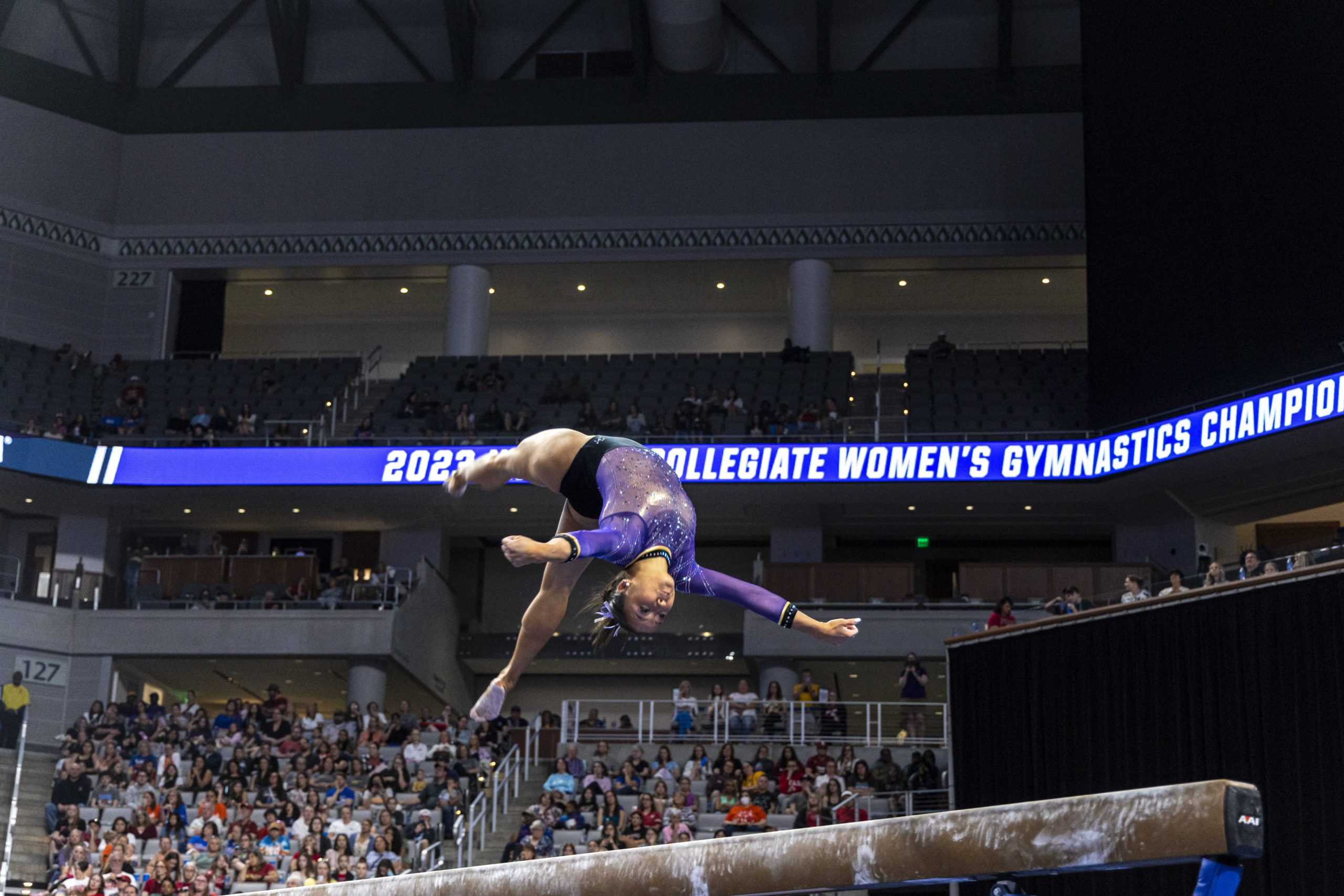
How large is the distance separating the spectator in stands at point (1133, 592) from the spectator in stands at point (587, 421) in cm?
1105

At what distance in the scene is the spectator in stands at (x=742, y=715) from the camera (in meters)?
20.5

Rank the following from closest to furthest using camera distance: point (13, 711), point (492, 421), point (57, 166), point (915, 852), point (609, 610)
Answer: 1. point (915, 852)
2. point (609, 610)
3. point (13, 711)
4. point (492, 421)
5. point (57, 166)

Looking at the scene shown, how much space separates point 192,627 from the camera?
25828mm

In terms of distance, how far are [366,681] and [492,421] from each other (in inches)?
182

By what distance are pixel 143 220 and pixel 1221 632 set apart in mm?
23315

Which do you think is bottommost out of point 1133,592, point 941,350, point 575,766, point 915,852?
point 575,766

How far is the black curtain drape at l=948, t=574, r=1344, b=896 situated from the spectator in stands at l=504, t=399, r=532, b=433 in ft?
32.8

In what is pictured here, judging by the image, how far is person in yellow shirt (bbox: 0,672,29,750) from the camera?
72.3 feet

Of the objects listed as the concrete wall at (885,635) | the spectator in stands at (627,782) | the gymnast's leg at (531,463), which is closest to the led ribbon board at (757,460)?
the concrete wall at (885,635)

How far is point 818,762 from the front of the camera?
61.1 feet

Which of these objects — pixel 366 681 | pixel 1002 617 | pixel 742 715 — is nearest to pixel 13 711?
pixel 366 681

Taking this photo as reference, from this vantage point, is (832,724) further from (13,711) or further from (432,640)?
(13,711)

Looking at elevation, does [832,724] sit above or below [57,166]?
below

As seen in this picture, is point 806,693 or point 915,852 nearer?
point 915,852
